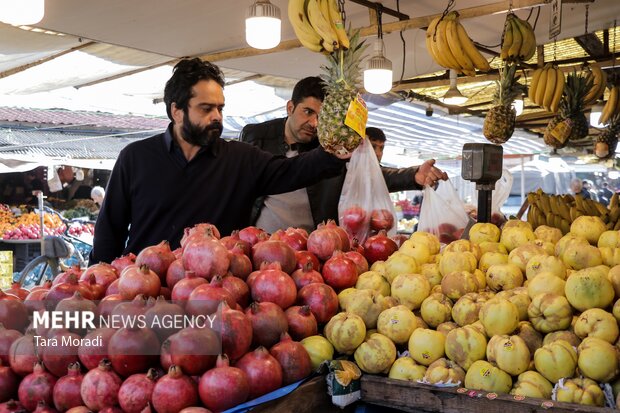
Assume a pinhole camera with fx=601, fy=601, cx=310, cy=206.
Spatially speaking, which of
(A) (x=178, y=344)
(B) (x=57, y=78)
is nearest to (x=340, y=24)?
(A) (x=178, y=344)

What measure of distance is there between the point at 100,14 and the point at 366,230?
9.05 feet

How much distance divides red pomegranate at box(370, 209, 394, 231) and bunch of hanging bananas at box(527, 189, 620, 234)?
812 millimetres

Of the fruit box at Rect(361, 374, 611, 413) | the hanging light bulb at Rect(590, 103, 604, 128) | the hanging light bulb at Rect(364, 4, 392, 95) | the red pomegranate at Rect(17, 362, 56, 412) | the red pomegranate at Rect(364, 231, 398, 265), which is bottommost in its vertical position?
the fruit box at Rect(361, 374, 611, 413)

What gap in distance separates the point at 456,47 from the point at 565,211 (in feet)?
6.64

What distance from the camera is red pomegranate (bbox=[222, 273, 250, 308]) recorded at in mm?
1913

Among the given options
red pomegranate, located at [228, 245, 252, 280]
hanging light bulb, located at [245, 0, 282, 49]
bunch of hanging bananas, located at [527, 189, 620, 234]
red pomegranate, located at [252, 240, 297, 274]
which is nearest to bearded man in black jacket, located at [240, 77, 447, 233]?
hanging light bulb, located at [245, 0, 282, 49]

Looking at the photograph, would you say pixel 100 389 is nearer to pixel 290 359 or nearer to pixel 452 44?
pixel 290 359

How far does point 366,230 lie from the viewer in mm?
3604

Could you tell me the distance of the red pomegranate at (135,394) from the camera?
Result: 155cm

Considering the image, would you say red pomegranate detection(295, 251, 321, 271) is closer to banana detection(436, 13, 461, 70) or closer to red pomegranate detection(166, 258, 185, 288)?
red pomegranate detection(166, 258, 185, 288)

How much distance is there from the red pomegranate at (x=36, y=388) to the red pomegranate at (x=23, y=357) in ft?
0.10

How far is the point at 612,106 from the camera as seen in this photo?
24.6ft

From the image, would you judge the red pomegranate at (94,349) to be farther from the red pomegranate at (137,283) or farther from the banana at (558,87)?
the banana at (558,87)

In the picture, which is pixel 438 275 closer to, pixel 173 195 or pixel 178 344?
pixel 178 344
